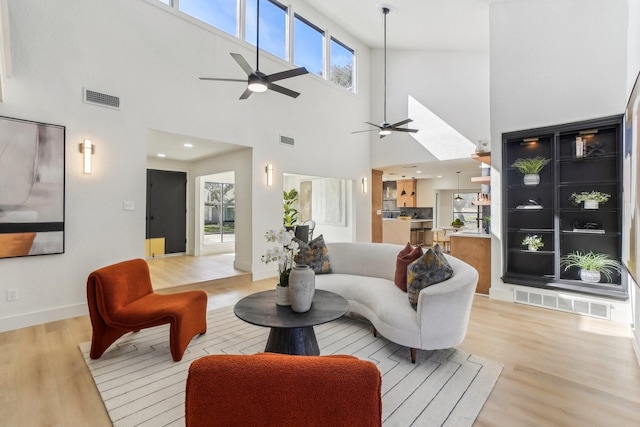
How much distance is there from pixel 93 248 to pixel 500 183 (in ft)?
18.9

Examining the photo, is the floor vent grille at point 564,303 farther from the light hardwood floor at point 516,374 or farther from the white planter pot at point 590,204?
the white planter pot at point 590,204

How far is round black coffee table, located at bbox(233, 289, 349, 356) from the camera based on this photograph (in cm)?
229

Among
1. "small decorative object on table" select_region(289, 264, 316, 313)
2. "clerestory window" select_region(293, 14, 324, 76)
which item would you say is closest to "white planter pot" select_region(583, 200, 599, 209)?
"small decorative object on table" select_region(289, 264, 316, 313)

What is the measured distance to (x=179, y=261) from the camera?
23.0 ft

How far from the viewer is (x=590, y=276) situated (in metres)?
3.89

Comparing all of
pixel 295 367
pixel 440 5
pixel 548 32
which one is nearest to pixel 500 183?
pixel 548 32

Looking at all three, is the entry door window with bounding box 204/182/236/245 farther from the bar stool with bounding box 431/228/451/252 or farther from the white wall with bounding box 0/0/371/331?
the bar stool with bounding box 431/228/451/252

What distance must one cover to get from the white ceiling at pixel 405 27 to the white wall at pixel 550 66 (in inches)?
30.2

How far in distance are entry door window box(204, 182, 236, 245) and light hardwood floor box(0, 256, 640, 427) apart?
16.0 feet

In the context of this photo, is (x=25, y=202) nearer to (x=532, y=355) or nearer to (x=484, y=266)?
(x=532, y=355)

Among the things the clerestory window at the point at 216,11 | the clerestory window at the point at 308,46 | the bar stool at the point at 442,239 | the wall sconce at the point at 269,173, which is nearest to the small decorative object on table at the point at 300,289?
the wall sconce at the point at 269,173

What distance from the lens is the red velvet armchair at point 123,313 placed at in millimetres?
2598

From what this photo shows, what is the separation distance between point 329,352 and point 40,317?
3.42 m

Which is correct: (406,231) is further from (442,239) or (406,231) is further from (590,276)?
(590,276)
